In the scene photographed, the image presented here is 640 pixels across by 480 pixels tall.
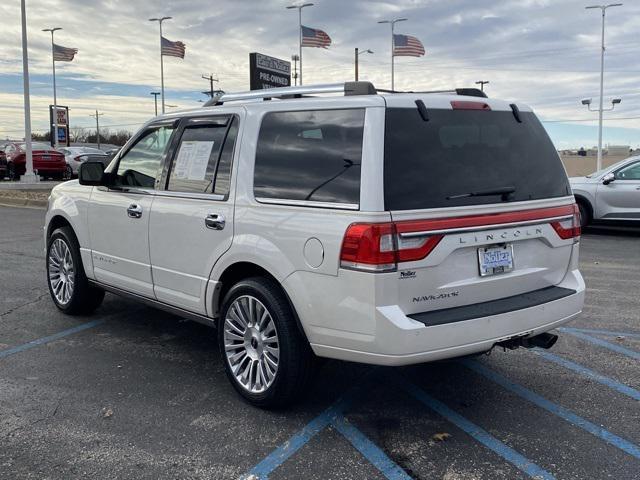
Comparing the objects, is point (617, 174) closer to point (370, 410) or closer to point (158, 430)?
point (370, 410)

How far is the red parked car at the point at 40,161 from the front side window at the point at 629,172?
21105 millimetres

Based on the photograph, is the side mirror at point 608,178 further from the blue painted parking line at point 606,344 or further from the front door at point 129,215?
the front door at point 129,215

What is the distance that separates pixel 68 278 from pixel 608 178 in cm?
1023

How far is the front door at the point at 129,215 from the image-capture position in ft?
16.1

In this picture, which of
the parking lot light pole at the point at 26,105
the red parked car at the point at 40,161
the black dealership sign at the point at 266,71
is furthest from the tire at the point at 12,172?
the black dealership sign at the point at 266,71

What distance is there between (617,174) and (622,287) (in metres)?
5.63

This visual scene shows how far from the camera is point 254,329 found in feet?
13.1

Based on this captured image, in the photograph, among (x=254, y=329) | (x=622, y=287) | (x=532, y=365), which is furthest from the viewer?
(x=622, y=287)

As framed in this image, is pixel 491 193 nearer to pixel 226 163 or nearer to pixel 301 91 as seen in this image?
pixel 301 91

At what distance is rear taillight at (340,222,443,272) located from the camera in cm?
328

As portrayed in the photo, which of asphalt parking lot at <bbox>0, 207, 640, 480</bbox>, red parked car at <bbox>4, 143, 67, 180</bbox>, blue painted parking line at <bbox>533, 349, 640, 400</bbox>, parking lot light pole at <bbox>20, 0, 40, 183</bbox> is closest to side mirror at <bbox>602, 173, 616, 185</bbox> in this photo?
asphalt parking lot at <bbox>0, 207, 640, 480</bbox>

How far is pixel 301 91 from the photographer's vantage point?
4270 mm

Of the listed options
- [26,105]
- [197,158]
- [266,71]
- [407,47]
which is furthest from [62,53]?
[197,158]

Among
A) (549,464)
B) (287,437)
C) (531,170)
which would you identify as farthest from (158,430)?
(531,170)
